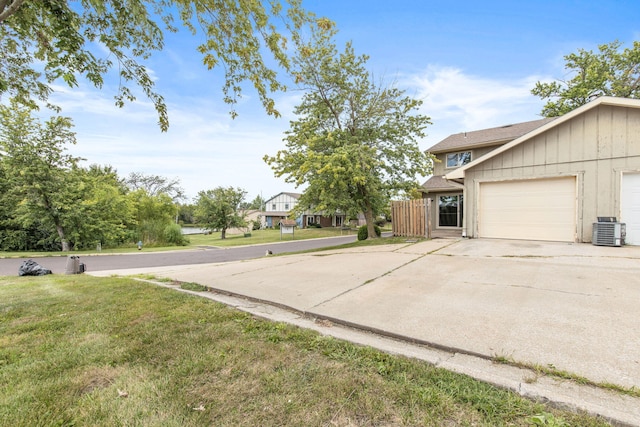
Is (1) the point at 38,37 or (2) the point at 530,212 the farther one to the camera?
(2) the point at 530,212

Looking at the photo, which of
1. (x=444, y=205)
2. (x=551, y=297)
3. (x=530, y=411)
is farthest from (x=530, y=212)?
(x=530, y=411)

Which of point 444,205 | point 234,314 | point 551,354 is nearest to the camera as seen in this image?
point 551,354

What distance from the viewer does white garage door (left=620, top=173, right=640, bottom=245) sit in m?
7.80

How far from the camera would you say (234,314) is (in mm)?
3797

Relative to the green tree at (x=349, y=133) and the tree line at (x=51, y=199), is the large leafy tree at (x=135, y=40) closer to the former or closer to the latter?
the green tree at (x=349, y=133)

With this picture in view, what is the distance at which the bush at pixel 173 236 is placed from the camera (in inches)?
960

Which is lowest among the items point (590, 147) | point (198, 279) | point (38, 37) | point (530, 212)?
point (198, 279)

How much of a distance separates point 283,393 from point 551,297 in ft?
13.2

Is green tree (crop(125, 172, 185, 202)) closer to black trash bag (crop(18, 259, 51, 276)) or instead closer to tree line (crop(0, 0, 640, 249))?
tree line (crop(0, 0, 640, 249))

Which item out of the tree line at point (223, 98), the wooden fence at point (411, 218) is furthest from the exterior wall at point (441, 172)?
the wooden fence at point (411, 218)

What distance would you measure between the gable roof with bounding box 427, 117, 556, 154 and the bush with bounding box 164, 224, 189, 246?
2193 cm

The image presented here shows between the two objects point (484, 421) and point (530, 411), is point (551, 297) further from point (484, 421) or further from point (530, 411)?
point (484, 421)

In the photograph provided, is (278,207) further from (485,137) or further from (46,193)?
(485,137)

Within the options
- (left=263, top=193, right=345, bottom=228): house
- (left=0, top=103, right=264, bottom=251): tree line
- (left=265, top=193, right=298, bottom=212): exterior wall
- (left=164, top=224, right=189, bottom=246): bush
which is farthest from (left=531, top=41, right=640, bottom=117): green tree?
(left=265, top=193, right=298, bottom=212): exterior wall
